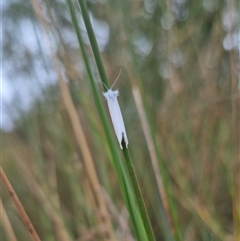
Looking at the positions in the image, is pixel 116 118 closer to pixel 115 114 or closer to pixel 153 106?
pixel 115 114

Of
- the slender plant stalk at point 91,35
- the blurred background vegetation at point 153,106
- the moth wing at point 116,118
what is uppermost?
the slender plant stalk at point 91,35

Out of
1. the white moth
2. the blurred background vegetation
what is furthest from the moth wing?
the blurred background vegetation

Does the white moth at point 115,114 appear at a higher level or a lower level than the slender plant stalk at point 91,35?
lower

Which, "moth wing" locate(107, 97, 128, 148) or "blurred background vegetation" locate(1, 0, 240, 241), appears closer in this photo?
"moth wing" locate(107, 97, 128, 148)

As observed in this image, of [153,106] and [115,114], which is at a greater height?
[115,114]

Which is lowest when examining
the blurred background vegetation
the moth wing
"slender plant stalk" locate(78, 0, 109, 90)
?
the blurred background vegetation

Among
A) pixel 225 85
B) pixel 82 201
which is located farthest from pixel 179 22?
pixel 82 201

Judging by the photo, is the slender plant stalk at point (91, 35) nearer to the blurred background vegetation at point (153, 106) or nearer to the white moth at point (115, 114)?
the white moth at point (115, 114)

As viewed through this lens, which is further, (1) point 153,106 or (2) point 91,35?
(1) point 153,106

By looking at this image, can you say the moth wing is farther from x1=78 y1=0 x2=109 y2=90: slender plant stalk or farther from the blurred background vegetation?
the blurred background vegetation

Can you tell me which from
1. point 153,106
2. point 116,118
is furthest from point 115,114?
point 153,106

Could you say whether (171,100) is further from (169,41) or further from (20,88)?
(20,88)

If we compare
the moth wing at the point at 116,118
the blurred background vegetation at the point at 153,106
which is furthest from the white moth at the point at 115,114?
the blurred background vegetation at the point at 153,106
